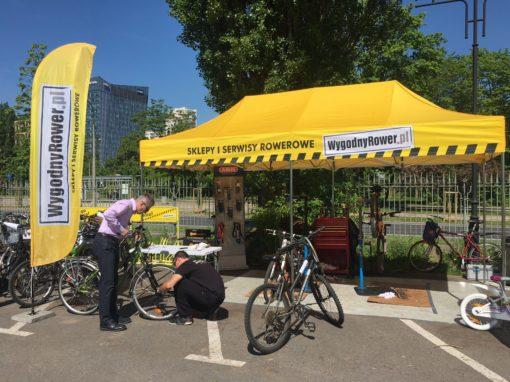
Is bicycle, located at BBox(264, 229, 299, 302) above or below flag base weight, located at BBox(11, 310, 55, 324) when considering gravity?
above

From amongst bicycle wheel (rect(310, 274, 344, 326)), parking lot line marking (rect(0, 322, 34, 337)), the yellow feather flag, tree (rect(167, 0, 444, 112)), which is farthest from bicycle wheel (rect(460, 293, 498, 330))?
tree (rect(167, 0, 444, 112))

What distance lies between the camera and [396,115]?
6484mm

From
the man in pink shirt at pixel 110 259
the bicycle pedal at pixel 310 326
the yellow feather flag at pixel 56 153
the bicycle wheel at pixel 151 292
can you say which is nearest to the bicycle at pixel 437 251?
the bicycle pedal at pixel 310 326

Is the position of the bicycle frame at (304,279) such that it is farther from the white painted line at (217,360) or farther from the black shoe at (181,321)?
the black shoe at (181,321)

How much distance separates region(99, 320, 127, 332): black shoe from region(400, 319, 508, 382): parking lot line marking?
3.49 m

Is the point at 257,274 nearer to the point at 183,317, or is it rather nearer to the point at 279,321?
the point at 183,317

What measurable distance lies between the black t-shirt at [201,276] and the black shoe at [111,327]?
3.02 feet

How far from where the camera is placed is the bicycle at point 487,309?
16.9 feet

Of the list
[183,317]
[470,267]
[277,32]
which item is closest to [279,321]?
[183,317]

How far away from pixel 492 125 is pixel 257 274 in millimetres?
4945

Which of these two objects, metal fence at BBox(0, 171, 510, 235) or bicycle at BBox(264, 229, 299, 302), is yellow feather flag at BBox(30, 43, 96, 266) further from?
metal fence at BBox(0, 171, 510, 235)

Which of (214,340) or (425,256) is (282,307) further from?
(425,256)

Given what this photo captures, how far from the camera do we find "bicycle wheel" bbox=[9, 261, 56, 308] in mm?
6441

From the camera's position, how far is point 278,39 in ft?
35.4
